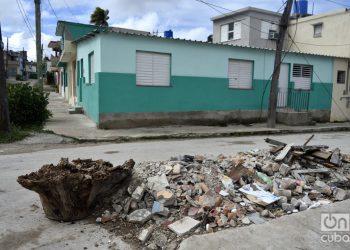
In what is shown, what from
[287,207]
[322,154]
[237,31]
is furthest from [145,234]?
[237,31]

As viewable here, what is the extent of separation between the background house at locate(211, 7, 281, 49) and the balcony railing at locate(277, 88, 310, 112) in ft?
26.7

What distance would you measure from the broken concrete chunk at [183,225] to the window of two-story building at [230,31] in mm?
24084

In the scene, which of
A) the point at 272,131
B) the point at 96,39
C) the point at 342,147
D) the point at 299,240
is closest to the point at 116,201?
the point at 299,240

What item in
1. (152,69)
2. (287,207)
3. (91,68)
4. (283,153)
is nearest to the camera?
(287,207)

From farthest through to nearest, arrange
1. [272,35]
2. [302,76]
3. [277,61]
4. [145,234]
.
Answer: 1. [272,35]
2. [302,76]
3. [277,61]
4. [145,234]

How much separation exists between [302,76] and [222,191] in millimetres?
15463

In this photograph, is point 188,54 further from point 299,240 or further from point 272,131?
point 299,240

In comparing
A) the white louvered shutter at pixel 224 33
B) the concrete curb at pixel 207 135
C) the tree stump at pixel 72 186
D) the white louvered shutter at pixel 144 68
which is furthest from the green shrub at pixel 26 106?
the white louvered shutter at pixel 224 33

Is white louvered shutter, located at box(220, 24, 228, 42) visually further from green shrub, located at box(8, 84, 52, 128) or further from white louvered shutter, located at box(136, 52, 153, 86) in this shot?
green shrub, located at box(8, 84, 52, 128)

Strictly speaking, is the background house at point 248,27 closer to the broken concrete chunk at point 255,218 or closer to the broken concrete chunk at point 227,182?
the broken concrete chunk at point 227,182

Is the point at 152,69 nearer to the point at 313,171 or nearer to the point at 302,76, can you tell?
the point at 302,76

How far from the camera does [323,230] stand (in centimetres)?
448

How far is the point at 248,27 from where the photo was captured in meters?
26.1

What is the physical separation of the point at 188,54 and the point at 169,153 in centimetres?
667
